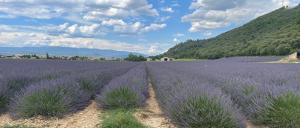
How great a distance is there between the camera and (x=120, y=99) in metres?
7.27

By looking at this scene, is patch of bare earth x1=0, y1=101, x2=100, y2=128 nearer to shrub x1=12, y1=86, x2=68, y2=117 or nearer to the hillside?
shrub x1=12, y1=86, x2=68, y2=117

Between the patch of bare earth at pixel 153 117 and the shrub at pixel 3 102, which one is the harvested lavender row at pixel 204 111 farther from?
the shrub at pixel 3 102

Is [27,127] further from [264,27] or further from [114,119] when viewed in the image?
[264,27]

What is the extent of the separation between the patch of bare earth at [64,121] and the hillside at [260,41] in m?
59.4

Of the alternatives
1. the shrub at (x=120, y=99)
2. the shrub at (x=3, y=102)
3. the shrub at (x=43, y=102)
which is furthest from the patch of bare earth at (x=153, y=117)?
the shrub at (x=3, y=102)

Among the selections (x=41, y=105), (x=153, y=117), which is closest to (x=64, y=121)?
(x=41, y=105)

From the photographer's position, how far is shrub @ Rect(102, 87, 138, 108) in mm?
7254

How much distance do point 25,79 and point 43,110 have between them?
10.8 feet

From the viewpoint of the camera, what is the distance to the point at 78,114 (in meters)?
6.76

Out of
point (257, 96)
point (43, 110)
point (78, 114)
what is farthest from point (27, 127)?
point (257, 96)

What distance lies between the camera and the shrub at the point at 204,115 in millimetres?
4703

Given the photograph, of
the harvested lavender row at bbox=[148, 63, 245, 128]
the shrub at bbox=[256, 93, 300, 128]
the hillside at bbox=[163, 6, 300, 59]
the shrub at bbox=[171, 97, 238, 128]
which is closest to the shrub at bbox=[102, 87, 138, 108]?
the harvested lavender row at bbox=[148, 63, 245, 128]

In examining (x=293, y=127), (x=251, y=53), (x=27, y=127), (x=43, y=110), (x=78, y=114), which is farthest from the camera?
(x=251, y=53)

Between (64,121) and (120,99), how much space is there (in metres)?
1.45
